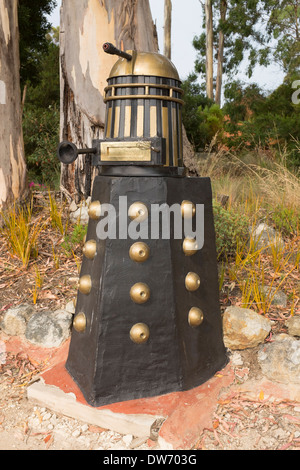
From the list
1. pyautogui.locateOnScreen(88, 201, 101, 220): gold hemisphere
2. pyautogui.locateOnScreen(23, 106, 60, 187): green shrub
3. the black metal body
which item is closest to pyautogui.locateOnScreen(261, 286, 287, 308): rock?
the black metal body

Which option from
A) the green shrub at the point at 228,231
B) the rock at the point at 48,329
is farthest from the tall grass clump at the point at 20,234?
the green shrub at the point at 228,231

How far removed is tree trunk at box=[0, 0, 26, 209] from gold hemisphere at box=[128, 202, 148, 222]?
2367 millimetres

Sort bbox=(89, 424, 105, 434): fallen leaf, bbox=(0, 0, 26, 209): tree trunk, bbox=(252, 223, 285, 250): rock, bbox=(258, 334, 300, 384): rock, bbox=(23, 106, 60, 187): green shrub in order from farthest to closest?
bbox=(23, 106, 60, 187): green shrub < bbox=(0, 0, 26, 209): tree trunk < bbox=(252, 223, 285, 250): rock < bbox=(258, 334, 300, 384): rock < bbox=(89, 424, 105, 434): fallen leaf

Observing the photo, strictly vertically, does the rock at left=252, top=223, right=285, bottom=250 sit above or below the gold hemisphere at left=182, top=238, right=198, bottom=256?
above

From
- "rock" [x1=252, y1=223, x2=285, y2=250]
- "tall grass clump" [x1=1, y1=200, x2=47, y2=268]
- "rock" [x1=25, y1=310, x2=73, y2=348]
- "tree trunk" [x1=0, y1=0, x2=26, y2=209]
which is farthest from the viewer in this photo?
"tree trunk" [x1=0, y1=0, x2=26, y2=209]

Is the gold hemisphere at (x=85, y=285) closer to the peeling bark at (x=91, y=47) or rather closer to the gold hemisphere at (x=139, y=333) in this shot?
the gold hemisphere at (x=139, y=333)

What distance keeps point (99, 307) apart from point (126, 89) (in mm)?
1100

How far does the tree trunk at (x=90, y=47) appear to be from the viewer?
3453mm

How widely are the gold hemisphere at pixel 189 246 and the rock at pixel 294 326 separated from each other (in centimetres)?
92

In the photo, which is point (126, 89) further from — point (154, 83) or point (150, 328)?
point (150, 328)

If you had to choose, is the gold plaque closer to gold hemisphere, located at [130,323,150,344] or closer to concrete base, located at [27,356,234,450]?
gold hemisphere, located at [130,323,150,344]

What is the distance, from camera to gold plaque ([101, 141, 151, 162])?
6.31 ft

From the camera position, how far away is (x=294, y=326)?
98.7 inches

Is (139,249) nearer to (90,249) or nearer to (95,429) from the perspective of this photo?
(90,249)
